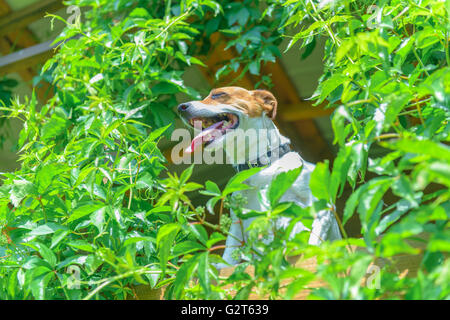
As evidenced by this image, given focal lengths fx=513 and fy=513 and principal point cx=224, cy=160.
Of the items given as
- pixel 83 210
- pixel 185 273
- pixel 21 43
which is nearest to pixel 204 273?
pixel 185 273

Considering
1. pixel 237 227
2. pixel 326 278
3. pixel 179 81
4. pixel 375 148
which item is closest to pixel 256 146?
pixel 237 227

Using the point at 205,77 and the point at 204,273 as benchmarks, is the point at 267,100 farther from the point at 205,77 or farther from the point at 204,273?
the point at 205,77

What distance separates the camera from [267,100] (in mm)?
1393

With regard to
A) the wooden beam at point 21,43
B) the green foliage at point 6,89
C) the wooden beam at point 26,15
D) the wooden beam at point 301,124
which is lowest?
the wooden beam at point 301,124

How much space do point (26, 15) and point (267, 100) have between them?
1.93 meters

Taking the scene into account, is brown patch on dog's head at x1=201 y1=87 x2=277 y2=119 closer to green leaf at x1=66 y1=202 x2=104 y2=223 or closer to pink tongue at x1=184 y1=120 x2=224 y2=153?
pink tongue at x1=184 y1=120 x2=224 y2=153

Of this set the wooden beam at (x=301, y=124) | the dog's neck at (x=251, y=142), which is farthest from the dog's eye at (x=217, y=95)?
the wooden beam at (x=301, y=124)

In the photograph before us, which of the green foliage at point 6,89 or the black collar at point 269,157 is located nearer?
the black collar at point 269,157

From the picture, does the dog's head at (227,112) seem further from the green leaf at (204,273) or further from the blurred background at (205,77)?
the blurred background at (205,77)

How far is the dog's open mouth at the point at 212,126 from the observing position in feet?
4.21

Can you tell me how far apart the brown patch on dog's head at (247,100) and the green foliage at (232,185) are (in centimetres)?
18

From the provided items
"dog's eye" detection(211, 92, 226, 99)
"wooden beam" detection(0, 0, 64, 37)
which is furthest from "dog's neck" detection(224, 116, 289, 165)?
"wooden beam" detection(0, 0, 64, 37)

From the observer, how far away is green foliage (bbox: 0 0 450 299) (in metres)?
0.66
